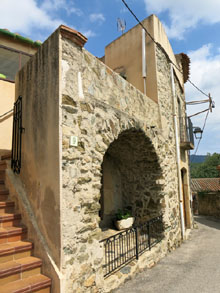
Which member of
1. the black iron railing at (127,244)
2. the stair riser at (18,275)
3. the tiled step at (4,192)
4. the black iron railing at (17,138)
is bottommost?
the black iron railing at (127,244)

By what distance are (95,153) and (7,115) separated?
13.1 feet

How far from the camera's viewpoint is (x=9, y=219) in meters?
3.49

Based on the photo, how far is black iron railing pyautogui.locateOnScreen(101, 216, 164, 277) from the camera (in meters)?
3.84

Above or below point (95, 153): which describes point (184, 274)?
below

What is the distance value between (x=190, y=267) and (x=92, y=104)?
4046mm

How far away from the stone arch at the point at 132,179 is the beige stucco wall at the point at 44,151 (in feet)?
7.90

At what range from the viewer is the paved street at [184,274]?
145 inches

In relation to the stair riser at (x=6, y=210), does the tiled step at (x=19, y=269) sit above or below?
below

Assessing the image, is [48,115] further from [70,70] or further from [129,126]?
[129,126]

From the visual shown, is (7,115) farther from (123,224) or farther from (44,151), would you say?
(123,224)

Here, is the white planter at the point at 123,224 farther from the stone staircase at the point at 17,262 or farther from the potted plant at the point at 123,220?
the stone staircase at the point at 17,262

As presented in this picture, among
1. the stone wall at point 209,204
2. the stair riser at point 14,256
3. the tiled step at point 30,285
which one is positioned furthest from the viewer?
the stone wall at point 209,204

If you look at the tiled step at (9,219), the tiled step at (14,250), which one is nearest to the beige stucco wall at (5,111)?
the tiled step at (9,219)

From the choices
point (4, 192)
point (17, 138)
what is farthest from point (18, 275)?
point (17, 138)
